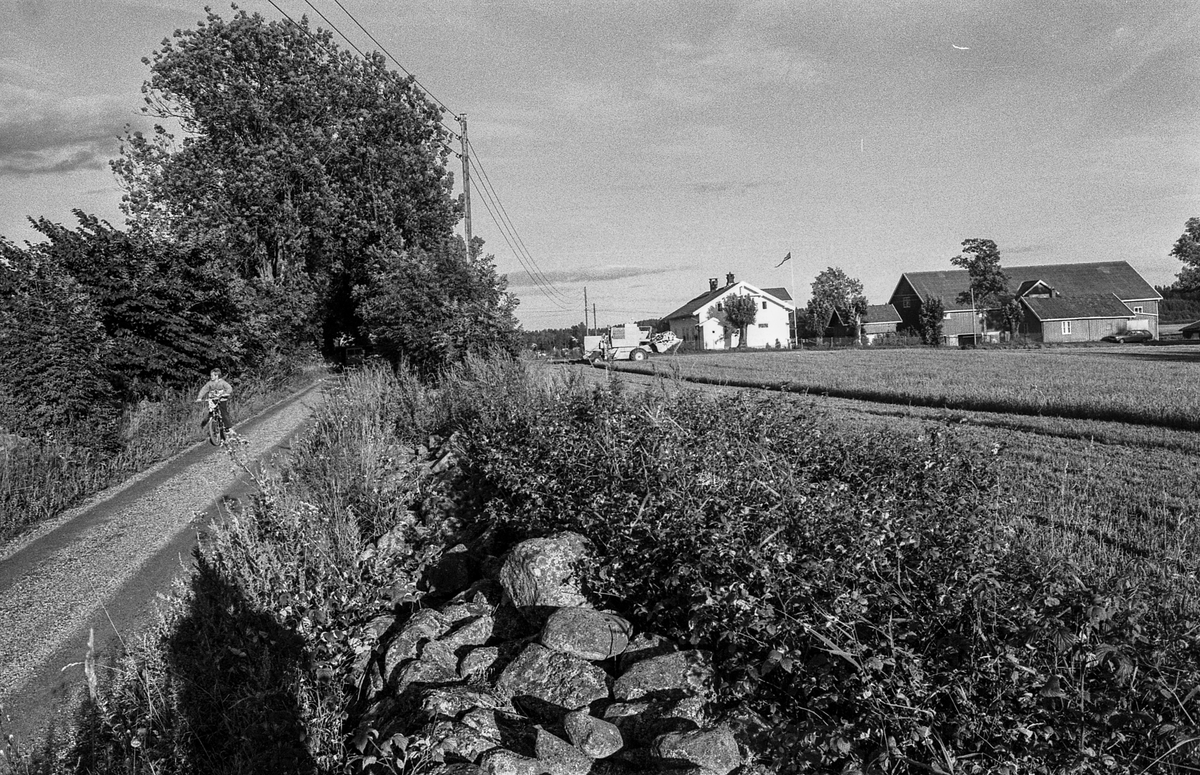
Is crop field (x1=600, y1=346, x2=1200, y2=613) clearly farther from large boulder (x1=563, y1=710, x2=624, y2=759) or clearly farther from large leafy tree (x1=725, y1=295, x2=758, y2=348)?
large leafy tree (x1=725, y1=295, x2=758, y2=348)

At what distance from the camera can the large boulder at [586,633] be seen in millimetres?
4285

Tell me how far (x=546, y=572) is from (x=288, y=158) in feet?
94.7

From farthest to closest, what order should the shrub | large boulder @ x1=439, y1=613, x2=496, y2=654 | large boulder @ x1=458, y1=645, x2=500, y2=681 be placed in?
large boulder @ x1=439, y1=613, x2=496, y2=654
large boulder @ x1=458, y1=645, x2=500, y2=681
the shrub

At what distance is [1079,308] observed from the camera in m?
64.8

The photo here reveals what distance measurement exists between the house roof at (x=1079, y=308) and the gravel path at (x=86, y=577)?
67.1 meters

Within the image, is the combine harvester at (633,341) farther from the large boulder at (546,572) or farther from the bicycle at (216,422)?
the large boulder at (546,572)

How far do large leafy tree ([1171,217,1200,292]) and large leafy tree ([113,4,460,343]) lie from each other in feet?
241

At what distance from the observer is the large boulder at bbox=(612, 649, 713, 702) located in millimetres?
3785

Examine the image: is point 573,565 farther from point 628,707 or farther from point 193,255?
point 193,255

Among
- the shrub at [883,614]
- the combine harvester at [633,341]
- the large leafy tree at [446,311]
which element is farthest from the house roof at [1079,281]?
the shrub at [883,614]

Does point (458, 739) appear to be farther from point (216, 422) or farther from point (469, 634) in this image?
point (216, 422)

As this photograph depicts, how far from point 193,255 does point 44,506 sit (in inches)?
471

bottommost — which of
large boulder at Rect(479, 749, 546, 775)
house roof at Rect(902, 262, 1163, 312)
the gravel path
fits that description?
the gravel path

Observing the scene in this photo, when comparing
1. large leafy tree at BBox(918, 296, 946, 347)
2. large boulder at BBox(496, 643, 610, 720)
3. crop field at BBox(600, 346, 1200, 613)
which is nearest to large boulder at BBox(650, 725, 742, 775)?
large boulder at BBox(496, 643, 610, 720)
